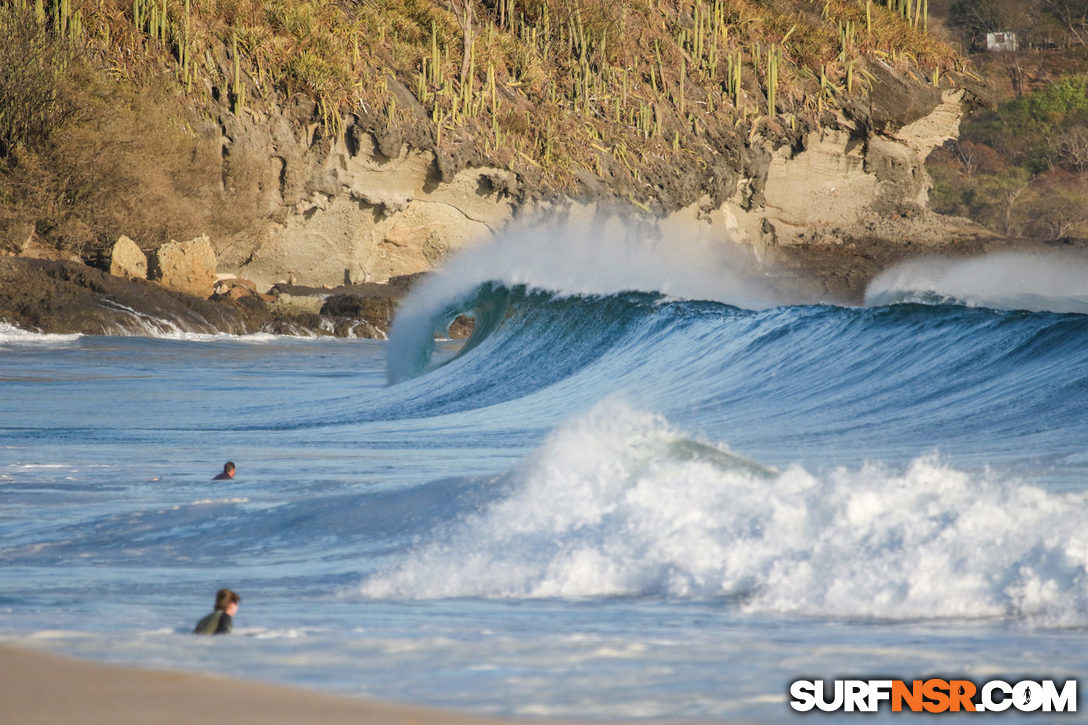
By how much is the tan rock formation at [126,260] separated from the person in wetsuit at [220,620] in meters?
23.5

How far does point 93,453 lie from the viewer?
8.01 m

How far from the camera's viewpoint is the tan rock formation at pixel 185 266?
26.2 metres

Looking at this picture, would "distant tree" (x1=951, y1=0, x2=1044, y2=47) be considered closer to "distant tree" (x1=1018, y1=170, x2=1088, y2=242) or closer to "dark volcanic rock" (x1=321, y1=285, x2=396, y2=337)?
"distant tree" (x1=1018, y1=170, x2=1088, y2=242)

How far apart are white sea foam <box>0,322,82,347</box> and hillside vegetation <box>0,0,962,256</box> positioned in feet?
11.0

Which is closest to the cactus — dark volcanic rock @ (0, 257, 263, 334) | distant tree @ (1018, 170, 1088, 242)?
dark volcanic rock @ (0, 257, 263, 334)

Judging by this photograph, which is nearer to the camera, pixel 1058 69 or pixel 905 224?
pixel 905 224

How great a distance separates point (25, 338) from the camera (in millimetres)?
21266

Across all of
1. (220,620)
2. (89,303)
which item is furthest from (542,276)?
(220,620)

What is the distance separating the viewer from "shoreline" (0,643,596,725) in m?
2.49

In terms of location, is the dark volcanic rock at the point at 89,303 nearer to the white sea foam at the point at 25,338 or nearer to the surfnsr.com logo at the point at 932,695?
the white sea foam at the point at 25,338

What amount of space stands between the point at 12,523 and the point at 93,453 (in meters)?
2.56

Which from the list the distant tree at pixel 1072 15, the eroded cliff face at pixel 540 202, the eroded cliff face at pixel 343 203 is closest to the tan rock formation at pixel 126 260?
the eroded cliff face at pixel 540 202

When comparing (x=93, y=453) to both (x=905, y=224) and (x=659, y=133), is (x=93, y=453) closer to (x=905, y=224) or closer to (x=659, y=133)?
(x=659, y=133)

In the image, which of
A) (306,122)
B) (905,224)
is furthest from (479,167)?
(905,224)
